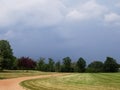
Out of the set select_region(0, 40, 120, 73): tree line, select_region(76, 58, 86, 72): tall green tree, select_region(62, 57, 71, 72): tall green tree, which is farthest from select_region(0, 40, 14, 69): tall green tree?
select_region(76, 58, 86, 72): tall green tree

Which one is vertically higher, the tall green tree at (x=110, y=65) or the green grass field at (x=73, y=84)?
the tall green tree at (x=110, y=65)

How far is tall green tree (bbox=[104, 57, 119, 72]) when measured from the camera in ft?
377

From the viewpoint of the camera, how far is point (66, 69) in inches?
4437

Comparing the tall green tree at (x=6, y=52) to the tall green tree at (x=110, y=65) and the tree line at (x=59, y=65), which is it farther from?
the tall green tree at (x=110, y=65)

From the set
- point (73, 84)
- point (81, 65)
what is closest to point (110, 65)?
point (81, 65)

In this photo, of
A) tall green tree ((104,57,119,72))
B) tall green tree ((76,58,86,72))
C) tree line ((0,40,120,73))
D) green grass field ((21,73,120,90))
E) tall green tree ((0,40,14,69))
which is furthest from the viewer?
tall green tree ((76,58,86,72))

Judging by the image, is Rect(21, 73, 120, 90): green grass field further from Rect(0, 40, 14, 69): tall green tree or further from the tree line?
the tree line

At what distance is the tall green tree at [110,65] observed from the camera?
11494 cm

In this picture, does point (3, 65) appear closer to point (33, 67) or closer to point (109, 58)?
point (33, 67)

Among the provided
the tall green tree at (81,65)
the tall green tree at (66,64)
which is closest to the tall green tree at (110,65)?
the tall green tree at (81,65)

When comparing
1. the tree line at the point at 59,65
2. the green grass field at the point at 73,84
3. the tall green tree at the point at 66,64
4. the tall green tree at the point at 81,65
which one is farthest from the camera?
the tall green tree at the point at 81,65

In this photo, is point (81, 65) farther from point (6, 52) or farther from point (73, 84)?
point (73, 84)

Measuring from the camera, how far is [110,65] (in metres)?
115

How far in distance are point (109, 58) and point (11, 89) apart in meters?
93.8
